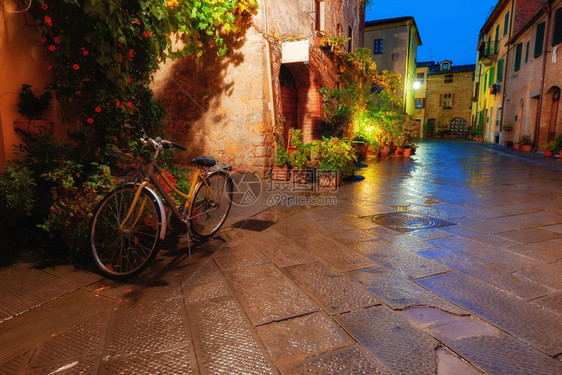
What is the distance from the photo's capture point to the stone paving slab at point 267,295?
198 cm

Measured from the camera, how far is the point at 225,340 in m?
1.73

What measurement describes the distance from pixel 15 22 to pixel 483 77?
2994cm

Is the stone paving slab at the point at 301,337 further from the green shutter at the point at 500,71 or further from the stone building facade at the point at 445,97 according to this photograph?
the stone building facade at the point at 445,97

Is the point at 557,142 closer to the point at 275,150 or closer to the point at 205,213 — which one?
the point at 275,150

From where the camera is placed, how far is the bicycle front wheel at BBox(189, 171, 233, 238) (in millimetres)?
3223

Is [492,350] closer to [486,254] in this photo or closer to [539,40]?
[486,254]

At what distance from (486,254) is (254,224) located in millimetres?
2355

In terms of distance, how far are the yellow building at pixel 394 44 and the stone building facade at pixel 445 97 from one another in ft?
33.6

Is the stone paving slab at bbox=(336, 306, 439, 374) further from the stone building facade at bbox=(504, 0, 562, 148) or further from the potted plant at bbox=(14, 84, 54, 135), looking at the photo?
the stone building facade at bbox=(504, 0, 562, 148)

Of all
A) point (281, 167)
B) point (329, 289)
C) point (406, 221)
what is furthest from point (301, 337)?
point (281, 167)

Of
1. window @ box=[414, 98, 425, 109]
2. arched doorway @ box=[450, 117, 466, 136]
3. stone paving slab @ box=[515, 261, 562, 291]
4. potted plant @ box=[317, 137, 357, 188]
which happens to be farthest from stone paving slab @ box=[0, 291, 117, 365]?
arched doorway @ box=[450, 117, 466, 136]

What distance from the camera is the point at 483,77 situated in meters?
25.6

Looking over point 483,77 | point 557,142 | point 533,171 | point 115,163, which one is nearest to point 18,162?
point 115,163

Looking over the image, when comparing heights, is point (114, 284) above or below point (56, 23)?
below
